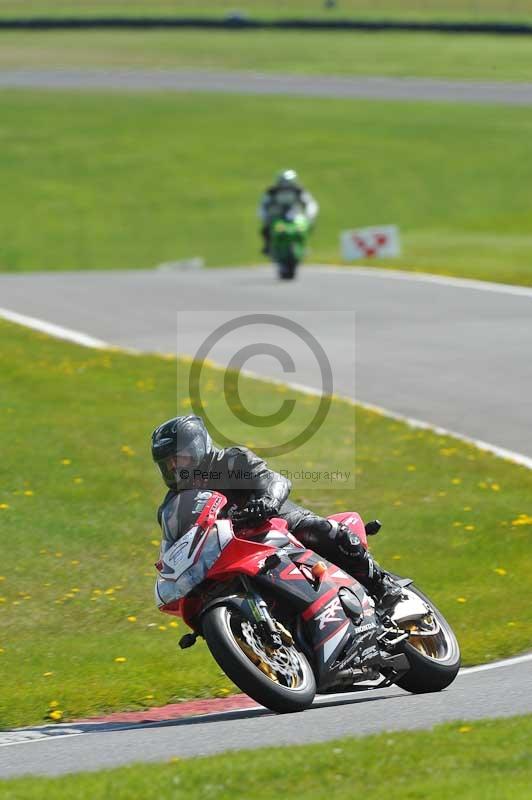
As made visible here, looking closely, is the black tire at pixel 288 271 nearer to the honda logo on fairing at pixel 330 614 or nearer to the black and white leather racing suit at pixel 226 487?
the black and white leather racing suit at pixel 226 487

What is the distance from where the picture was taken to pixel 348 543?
8648 mm

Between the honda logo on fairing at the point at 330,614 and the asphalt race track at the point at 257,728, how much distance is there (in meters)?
0.50

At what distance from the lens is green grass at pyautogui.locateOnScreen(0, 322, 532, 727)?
9797 millimetres

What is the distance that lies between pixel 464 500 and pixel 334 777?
7.62 m

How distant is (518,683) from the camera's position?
855 centimetres

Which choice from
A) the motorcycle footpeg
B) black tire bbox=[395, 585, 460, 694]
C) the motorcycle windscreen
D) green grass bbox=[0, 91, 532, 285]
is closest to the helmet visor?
the motorcycle windscreen

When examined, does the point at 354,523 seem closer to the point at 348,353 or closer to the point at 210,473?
the point at 210,473

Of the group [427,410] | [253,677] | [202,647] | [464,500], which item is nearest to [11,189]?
[427,410]

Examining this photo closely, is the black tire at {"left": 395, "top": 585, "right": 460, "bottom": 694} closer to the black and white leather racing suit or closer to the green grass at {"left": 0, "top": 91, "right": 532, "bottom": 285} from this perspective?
the black and white leather racing suit

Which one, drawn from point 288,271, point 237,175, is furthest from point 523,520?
point 237,175

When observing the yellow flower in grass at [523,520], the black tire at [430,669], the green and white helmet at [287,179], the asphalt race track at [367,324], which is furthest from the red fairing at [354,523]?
the green and white helmet at [287,179]

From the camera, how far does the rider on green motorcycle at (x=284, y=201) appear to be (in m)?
29.4

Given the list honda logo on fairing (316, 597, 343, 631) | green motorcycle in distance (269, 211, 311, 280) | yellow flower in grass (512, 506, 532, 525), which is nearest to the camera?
honda logo on fairing (316, 597, 343, 631)

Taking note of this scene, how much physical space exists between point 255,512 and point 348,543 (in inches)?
29.3
